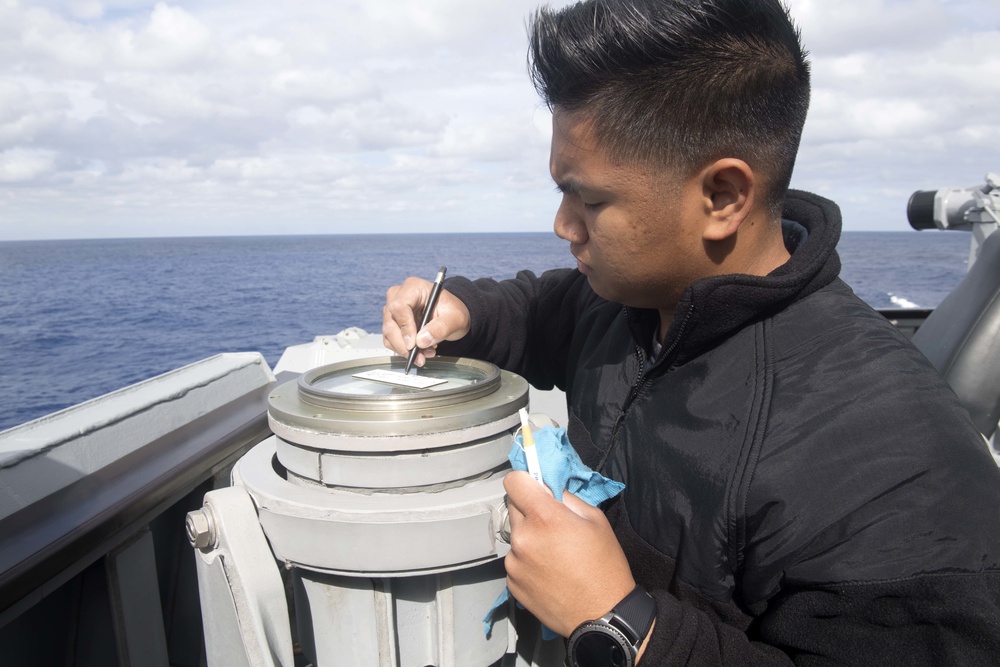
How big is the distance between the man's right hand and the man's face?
0.52 metres

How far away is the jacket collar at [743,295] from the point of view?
4.03 ft

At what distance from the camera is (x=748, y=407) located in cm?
117

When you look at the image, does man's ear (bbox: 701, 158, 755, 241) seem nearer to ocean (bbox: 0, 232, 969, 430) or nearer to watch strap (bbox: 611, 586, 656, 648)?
watch strap (bbox: 611, 586, 656, 648)

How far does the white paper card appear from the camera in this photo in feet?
5.11

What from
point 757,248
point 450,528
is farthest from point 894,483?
point 450,528

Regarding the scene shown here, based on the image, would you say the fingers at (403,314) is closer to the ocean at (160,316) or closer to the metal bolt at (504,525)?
the metal bolt at (504,525)

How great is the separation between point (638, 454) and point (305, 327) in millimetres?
18279

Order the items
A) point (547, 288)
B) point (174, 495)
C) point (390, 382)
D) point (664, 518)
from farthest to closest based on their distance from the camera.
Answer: point (547, 288) < point (174, 495) < point (390, 382) < point (664, 518)

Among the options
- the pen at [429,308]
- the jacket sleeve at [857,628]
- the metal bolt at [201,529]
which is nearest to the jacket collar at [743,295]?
the jacket sleeve at [857,628]

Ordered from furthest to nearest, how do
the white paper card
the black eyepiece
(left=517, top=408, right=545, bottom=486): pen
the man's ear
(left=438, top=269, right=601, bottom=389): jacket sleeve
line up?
the black eyepiece < (left=438, top=269, right=601, bottom=389): jacket sleeve < the white paper card < the man's ear < (left=517, top=408, right=545, bottom=486): pen

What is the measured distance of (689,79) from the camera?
49.3 inches

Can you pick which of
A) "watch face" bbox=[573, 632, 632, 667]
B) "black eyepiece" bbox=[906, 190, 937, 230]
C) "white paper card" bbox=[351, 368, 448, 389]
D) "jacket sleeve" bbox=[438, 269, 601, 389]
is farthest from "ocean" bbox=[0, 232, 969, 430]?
"watch face" bbox=[573, 632, 632, 667]

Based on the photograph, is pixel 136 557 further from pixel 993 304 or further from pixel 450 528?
pixel 993 304

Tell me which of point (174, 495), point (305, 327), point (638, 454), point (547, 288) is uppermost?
point (547, 288)
